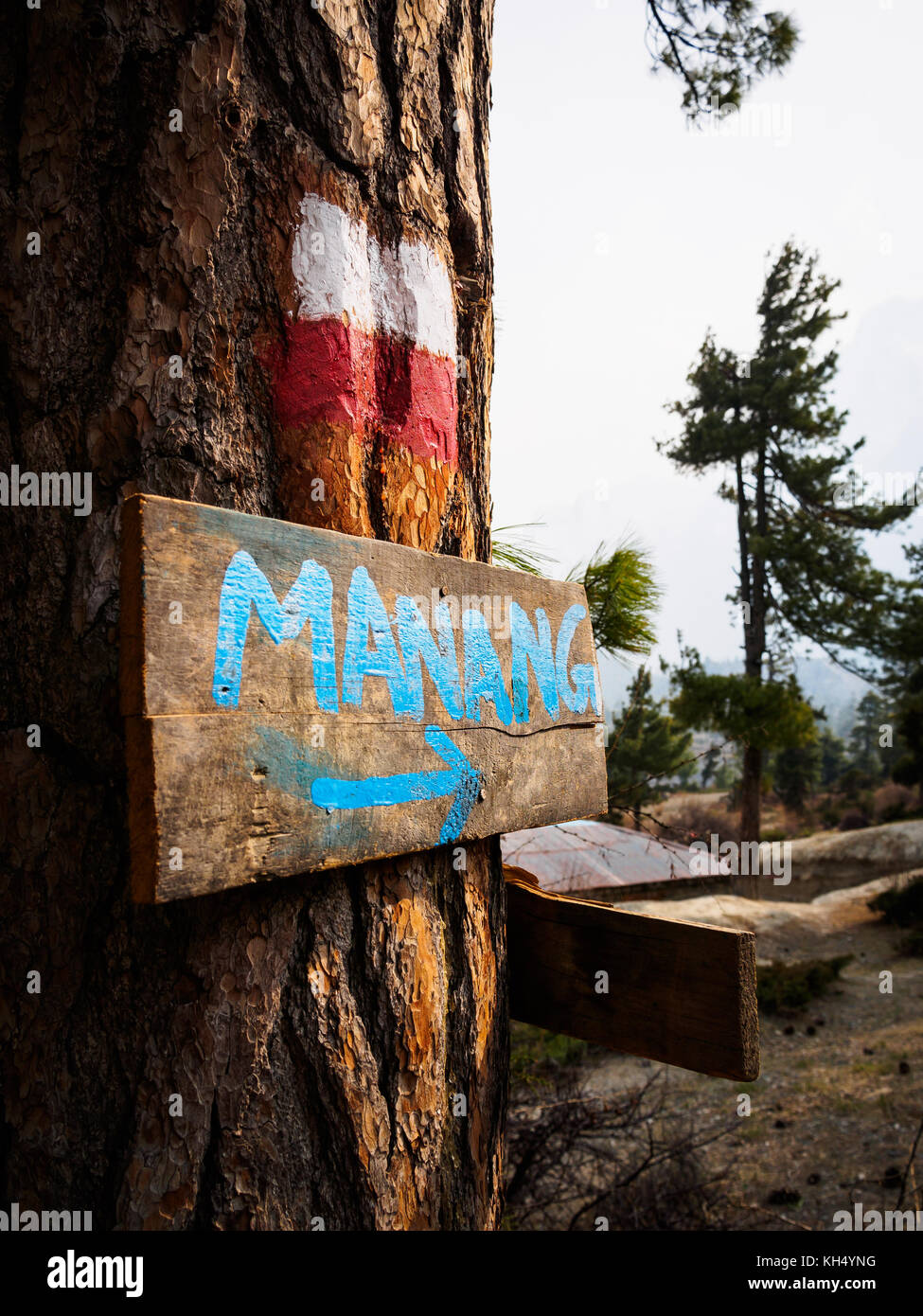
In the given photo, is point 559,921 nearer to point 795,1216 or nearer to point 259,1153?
point 259,1153

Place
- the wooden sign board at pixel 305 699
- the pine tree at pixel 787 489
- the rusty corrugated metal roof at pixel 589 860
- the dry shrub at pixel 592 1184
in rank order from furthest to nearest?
the pine tree at pixel 787 489 → the rusty corrugated metal roof at pixel 589 860 → the dry shrub at pixel 592 1184 → the wooden sign board at pixel 305 699

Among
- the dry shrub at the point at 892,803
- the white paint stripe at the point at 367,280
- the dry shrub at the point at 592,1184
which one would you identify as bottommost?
the dry shrub at the point at 892,803

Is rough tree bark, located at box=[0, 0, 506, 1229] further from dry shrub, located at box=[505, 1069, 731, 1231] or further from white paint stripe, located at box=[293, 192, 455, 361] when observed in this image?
dry shrub, located at box=[505, 1069, 731, 1231]

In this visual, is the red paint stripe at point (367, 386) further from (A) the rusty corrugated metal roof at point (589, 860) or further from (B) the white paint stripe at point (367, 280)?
(A) the rusty corrugated metal roof at point (589, 860)

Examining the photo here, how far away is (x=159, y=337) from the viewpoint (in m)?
0.89

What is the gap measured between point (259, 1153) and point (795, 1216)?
4.63 meters

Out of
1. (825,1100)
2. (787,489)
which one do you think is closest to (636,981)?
Result: (825,1100)

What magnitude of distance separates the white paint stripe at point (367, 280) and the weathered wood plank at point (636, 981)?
91 centimetres

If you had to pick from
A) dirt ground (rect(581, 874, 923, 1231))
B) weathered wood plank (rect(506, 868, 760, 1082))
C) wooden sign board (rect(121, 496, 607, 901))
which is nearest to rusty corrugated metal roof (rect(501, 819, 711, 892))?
dirt ground (rect(581, 874, 923, 1231))

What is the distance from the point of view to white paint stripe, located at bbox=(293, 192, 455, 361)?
98 cm

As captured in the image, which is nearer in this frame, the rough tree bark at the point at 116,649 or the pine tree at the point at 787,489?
the rough tree bark at the point at 116,649

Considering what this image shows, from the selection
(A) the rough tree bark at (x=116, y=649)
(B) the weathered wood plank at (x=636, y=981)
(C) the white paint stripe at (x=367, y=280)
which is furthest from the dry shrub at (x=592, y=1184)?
(C) the white paint stripe at (x=367, y=280)

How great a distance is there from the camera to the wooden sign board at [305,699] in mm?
733

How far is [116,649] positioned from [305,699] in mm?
219
